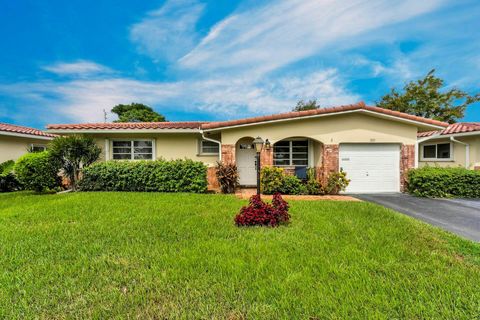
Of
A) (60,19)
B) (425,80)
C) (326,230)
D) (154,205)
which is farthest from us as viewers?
(425,80)

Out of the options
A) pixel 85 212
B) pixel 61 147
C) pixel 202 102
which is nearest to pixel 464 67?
pixel 202 102

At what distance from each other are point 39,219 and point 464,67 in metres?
31.7

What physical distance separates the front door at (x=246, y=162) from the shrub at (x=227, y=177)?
2289mm

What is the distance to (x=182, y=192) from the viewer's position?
10.0m

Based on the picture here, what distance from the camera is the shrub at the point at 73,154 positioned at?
10.1m

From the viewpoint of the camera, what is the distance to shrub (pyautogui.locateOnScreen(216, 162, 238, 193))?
33.8 feet

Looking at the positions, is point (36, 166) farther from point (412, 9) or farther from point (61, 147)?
point (412, 9)

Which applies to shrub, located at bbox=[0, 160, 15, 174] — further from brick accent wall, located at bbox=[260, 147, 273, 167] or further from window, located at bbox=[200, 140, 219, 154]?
brick accent wall, located at bbox=[260, 147, 273, 167]

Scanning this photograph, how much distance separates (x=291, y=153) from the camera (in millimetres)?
12281

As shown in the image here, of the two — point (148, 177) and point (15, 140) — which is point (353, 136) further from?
point (15, 140)

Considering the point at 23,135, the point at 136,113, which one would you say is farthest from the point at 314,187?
the point at 136,113

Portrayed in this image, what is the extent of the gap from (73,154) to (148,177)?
3906mm

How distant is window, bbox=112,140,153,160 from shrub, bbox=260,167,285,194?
7.24m

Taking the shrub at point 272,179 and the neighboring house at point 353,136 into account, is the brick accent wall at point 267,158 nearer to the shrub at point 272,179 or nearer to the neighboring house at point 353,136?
the neighboring house at point 353,136
